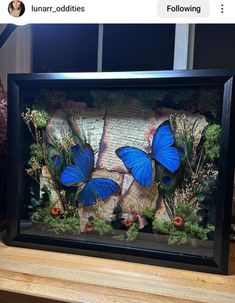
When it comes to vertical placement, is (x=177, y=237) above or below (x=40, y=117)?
below

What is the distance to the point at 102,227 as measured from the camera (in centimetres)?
68

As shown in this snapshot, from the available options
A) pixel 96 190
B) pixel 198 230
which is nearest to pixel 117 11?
pixel 96 190

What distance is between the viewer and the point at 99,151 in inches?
27.2

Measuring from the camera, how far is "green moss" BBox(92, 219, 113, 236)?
67 centimetres

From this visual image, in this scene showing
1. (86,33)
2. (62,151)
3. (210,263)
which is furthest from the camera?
(86,33)

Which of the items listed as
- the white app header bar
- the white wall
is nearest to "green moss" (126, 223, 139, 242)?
the white app header bar

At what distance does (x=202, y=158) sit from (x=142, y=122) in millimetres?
143

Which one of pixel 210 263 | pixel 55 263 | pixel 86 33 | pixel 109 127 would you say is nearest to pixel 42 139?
pixel 109 127

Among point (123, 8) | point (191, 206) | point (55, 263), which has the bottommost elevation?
point (55, 263)

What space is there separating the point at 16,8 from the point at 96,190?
458 mm

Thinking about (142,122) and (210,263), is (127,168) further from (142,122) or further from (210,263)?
(210,263)

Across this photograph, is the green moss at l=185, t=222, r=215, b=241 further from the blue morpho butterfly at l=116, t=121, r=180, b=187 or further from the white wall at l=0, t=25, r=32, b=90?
the white wall at l=0, t=25, r=32, b=90

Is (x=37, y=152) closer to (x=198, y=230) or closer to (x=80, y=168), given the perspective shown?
(x=80, y=168)

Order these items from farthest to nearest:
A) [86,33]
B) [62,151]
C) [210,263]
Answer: [86,33], [62,151], [210,263]
